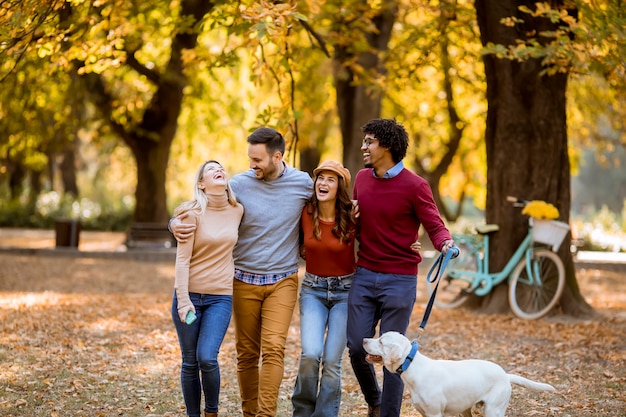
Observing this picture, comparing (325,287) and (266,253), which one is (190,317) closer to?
(266,253)

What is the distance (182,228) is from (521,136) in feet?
21.9

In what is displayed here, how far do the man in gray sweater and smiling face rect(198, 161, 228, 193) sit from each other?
0.20 metres

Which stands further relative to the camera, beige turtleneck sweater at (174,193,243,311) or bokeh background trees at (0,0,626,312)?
bokeh background trees at (0,0,626,312)

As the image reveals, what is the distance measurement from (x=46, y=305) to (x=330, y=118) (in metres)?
14.7

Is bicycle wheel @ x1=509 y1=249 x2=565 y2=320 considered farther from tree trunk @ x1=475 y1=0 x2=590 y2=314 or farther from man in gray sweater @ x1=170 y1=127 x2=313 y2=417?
man in gray sweater @ x1=170 y1=127 x2=313 y2=417

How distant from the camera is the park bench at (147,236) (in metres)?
20.0

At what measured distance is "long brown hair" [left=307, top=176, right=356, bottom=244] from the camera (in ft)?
17.5

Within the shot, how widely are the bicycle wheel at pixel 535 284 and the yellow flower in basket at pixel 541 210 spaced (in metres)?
0.63

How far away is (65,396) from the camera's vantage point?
6.66 m

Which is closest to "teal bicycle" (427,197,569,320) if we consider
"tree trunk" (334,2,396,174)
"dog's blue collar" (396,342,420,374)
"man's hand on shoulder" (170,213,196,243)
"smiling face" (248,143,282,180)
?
"tree trunk" (334,2,396,174)

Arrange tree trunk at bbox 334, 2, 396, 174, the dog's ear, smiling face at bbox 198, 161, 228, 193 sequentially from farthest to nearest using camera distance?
tree trunk at bbox 334, 2, 396, 174, smiling face at bbox 198, 161, 228, 193, the dog's ear

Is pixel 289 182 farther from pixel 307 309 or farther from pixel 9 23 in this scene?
pixel 9 23

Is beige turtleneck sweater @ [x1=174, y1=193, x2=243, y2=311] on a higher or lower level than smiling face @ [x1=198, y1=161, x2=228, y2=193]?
lower

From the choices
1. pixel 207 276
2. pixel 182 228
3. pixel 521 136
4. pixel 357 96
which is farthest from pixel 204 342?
pixel 357 96
